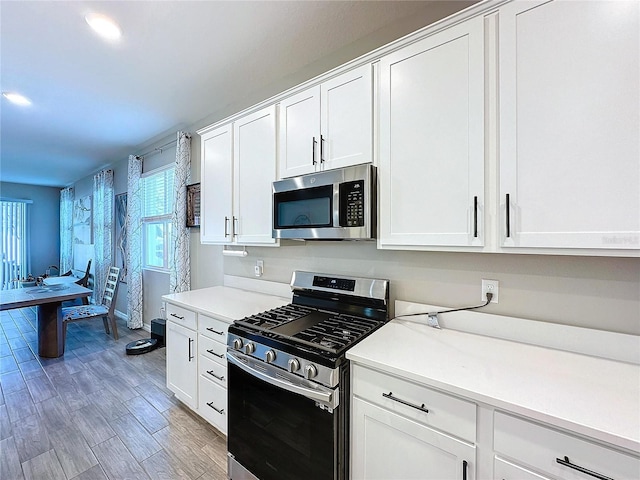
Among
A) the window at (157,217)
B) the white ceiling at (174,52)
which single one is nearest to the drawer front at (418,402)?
the white ceiling at (174,52)

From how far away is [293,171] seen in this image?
1.82 metres

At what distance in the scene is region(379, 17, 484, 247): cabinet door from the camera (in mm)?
1188

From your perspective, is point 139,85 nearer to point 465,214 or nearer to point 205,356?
point 205,356

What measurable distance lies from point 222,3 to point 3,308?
3.66 metres

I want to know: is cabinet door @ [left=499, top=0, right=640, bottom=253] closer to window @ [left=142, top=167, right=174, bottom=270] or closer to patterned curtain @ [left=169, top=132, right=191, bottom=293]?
patterned curtain @ [left=169, top=132, right=191, bottom=293]

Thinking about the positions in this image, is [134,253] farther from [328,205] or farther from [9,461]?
[328,205]

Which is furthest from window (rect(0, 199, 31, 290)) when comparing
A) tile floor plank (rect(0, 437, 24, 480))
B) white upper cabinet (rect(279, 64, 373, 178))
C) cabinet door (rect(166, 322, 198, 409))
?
white upper cabinet (rect(279, 64, 373, 178))

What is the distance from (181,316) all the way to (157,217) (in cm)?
252

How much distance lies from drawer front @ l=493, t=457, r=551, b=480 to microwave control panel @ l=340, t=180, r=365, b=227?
1060mm

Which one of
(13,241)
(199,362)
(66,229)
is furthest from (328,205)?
(13,241)

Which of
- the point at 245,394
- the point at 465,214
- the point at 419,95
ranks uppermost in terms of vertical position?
the point at 419,95

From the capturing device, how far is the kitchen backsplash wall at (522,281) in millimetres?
1131

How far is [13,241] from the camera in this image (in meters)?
6.71

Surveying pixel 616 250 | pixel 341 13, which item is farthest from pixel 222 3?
pixel 616 250
